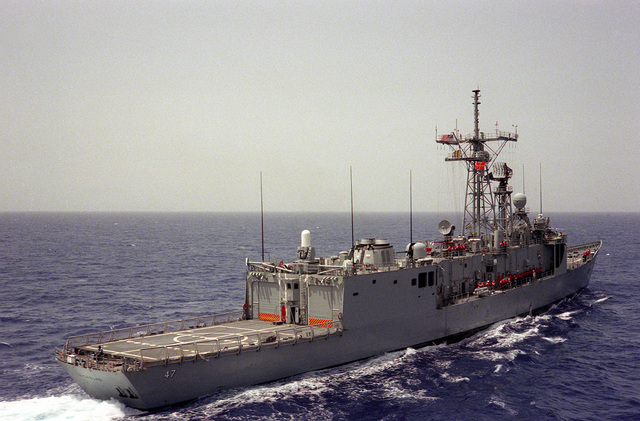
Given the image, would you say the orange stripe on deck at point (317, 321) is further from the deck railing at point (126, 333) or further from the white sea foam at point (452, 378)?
the white sea foam at point (452, 378)

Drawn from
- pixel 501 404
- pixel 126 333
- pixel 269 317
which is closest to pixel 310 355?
pixel 269 317

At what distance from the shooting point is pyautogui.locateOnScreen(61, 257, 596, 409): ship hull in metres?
24.8

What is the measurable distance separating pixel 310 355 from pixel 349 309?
361 cm

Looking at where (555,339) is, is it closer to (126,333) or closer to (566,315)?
(566,315)

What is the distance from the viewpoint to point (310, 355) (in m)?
29.7

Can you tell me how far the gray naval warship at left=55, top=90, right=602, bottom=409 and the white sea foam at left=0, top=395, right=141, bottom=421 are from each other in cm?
55

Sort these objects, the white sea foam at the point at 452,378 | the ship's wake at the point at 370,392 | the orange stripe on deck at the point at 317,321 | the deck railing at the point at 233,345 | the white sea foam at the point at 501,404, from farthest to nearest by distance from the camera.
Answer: the orange stripe on deck at the point at 317,321
the white sea foam at the point at 452,378
the white sea foam at the point at 501,404
the deck railing at the point at 233,345
the ship's wake at the point at 370,392

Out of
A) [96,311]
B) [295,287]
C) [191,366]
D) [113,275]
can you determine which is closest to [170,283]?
[113,275]

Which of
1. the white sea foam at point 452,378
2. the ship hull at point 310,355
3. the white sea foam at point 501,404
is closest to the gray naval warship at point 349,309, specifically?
the ship hull at point 310,355

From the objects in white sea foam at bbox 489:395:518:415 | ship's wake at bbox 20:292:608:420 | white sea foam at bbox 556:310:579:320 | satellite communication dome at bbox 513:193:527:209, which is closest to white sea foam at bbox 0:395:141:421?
ship's wake at bbox 20:292:608:420

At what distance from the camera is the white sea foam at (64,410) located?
2434 centimetres

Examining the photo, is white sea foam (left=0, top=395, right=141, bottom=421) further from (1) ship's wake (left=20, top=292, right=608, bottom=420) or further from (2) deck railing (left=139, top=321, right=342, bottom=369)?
(2) deck railing (left=139, top=321, right=342, bottom=369)

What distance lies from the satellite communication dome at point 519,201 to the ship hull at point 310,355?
29.5ft

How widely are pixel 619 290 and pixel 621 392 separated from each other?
110ft
